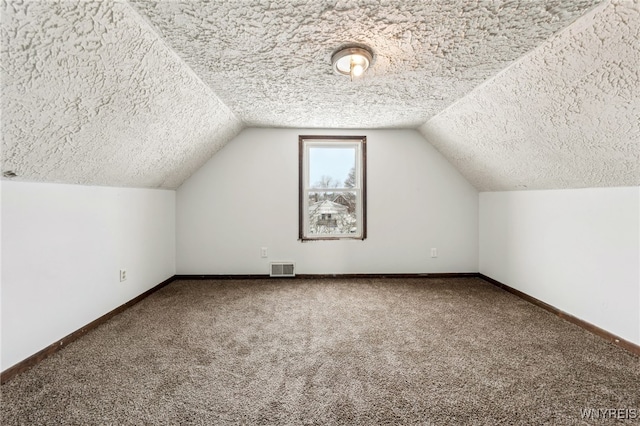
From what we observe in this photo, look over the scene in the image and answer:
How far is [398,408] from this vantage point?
1.37 meters

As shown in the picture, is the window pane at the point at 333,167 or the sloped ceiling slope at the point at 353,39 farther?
the window pane at the point at 333,167

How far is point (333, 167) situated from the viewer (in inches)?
146

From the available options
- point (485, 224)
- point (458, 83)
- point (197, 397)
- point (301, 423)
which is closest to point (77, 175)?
point (197, 397)

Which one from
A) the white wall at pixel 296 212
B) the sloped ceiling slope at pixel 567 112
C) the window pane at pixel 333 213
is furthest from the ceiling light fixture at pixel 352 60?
the window pane at pixel 333 213

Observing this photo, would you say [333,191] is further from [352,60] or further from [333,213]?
[352,60]

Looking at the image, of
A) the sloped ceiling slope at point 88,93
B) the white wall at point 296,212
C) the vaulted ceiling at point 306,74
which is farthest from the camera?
the white wall at point 296,212

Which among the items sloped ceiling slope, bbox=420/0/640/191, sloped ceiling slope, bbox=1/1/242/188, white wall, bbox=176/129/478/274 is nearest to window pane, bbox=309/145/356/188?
white wall, bbox=176/129/478/274

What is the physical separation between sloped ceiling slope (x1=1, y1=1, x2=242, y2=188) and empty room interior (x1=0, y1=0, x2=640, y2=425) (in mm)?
11

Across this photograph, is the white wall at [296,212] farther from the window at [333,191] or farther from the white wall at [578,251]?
the white wall at [578,251]

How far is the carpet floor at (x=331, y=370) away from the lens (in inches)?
52.7

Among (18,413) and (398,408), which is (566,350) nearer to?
(398,408)

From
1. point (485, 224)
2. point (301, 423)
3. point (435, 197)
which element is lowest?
point (301, 423)

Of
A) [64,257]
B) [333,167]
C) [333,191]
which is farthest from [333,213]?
[64,257]

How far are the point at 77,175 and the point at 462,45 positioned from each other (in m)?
2.68
